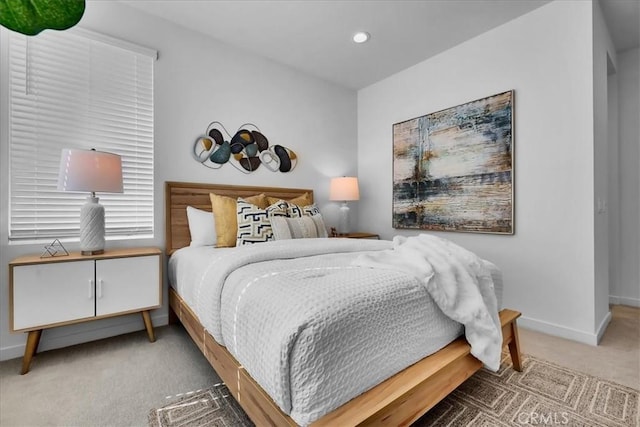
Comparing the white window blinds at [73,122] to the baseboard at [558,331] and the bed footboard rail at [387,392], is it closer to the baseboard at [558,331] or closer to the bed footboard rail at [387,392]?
the bed footboard rail at [387,392]

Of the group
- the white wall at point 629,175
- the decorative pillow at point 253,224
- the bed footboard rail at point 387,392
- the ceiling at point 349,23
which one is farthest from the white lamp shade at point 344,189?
the white wall at point 629,175

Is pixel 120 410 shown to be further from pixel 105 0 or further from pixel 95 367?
pixel 105 0

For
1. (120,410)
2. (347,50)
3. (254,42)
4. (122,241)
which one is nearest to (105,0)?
(254,42)

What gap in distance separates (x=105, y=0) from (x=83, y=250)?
195 centimetres

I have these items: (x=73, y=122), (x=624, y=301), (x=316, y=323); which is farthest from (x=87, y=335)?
(x=624, y=301)

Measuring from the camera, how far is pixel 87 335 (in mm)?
2244

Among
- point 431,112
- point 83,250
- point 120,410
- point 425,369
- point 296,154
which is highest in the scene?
point 431,112

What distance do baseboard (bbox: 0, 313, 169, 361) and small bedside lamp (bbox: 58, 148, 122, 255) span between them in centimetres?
68

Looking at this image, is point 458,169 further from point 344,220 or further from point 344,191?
point 344,220

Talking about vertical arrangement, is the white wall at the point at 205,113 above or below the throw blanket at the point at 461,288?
above

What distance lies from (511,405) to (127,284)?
2.42 m

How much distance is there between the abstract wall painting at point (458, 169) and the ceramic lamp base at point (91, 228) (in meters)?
2.89

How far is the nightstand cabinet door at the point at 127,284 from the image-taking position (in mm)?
1981

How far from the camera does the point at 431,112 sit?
318 centimetres
